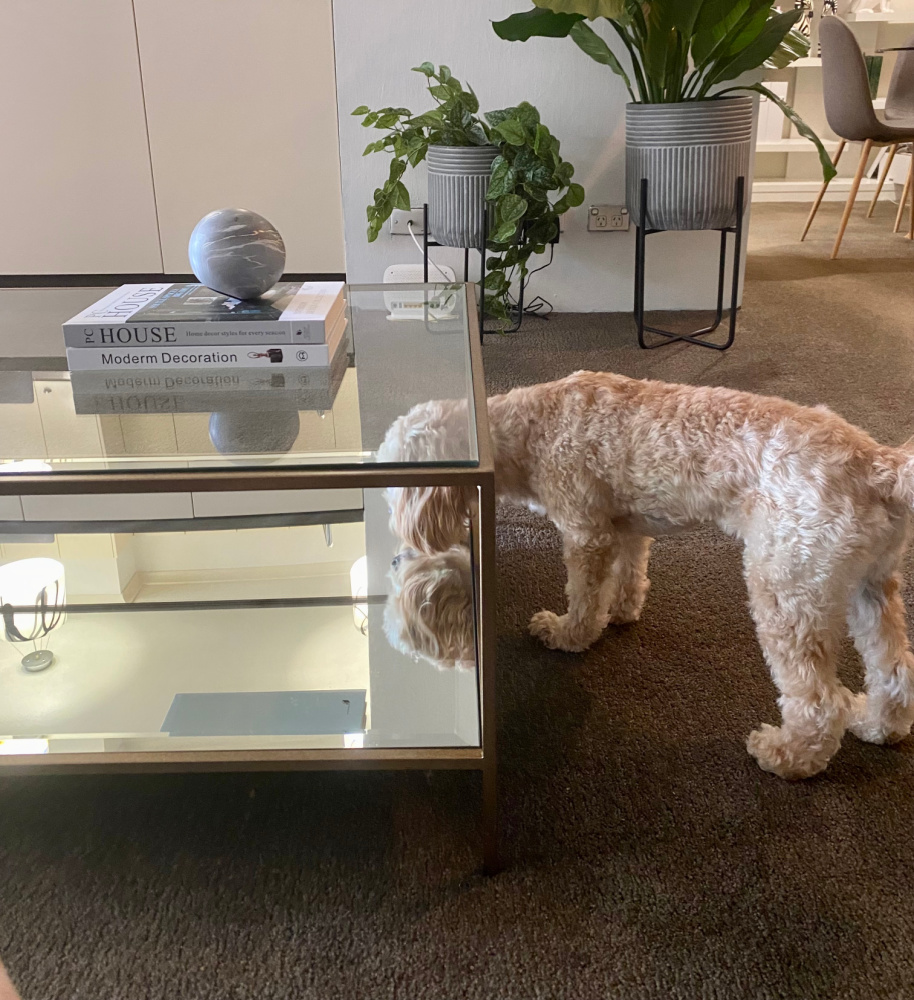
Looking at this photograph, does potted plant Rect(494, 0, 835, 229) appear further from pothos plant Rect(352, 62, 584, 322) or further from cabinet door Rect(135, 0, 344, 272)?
cabinet door Rect(135, 0, 344, 272)

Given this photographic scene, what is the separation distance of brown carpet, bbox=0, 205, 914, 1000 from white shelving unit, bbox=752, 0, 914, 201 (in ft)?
16.2

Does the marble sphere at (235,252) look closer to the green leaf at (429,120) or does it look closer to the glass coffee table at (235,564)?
the glass coffee table at (235,564)

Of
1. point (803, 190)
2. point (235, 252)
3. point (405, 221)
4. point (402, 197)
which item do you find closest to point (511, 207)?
point (402, 197)

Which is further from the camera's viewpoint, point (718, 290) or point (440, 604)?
point (718, 290)

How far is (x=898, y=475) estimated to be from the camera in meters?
0.96

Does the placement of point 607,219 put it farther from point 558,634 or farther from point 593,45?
point 558,634

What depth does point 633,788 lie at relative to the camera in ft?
3.56

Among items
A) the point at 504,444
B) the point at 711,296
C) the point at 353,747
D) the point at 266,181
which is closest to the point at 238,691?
the point at 353,747

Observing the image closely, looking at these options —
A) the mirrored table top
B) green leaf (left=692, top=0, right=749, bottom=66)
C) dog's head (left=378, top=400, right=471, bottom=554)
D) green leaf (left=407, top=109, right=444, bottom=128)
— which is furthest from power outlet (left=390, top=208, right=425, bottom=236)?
dog's head (left=378, top=400, right=471, bottom=554)

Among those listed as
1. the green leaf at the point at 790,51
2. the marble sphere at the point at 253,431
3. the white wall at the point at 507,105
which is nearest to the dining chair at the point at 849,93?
the green leaf at the point at 790,51

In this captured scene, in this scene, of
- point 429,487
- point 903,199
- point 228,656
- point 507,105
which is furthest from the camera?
point 903,199

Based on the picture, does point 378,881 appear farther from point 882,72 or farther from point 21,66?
point 882,72

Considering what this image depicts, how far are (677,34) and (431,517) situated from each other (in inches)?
81.0

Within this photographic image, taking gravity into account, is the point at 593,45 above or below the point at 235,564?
above
